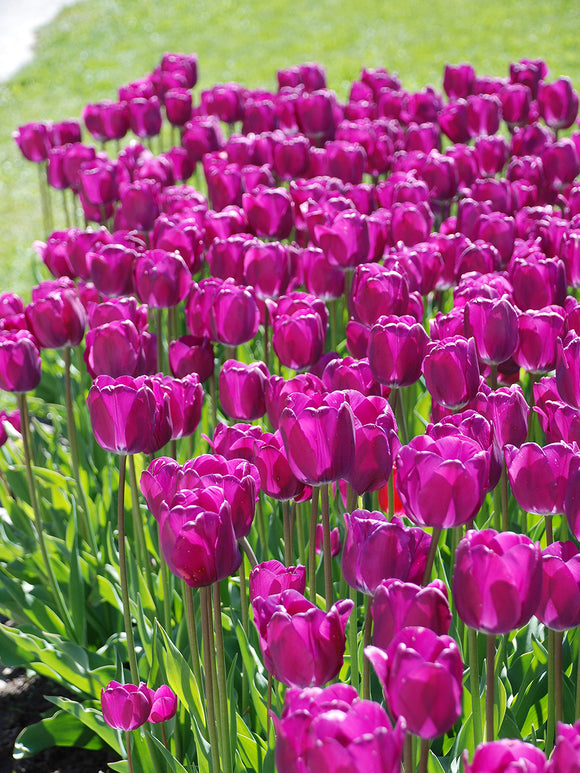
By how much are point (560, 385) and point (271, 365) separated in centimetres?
108

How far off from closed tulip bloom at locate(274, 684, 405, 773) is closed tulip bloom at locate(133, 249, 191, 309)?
5.08 ft

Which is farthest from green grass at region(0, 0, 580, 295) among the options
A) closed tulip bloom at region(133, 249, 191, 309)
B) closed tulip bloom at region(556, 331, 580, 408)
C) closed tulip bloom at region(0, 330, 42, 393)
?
closed tulip bloom at region(556, 331, 580, 408)

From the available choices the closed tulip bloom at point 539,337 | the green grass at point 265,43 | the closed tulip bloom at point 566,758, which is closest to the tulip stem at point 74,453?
the closed tulip bloom at point 539,337

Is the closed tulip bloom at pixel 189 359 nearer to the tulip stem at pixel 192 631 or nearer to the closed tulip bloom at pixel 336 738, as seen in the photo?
the tulip stem at pixel 192 631

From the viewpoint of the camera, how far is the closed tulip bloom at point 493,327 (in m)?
1.87

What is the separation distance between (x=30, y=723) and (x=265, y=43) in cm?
Result: 981

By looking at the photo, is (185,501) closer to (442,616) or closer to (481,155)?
(442,616)

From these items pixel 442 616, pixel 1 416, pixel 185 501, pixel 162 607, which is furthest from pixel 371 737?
pixel 1 416

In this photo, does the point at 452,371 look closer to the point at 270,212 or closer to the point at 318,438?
the point at 318,438

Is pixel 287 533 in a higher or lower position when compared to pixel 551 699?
higher

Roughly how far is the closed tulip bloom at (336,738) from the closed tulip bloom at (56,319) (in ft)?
4.62

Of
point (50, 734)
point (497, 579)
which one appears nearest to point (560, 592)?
point (497, 579)

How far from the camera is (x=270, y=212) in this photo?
2.82 metres

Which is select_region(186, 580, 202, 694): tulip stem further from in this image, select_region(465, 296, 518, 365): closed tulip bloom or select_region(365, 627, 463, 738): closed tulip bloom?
select_region(465, 296, 518, 365): closed tulip bloom
